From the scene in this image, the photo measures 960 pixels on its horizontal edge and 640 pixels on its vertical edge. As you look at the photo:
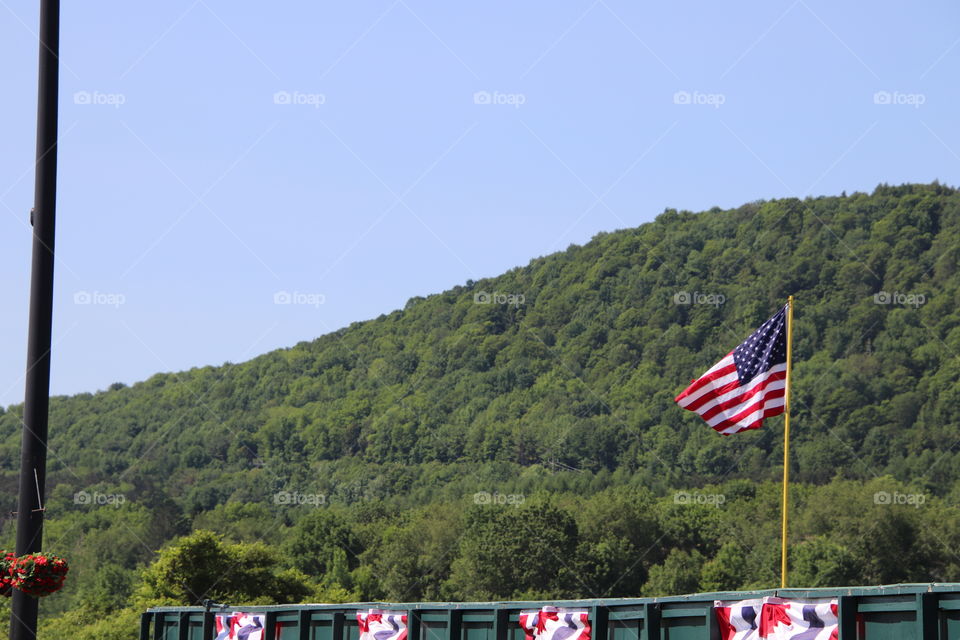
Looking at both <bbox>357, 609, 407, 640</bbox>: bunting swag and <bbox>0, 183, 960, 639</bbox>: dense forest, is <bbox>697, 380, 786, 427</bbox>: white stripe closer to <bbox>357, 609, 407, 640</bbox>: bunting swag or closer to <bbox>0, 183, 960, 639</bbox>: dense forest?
<bbox>357, 609, 407, 640</bbox>: bunting swag

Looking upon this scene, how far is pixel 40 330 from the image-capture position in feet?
34.9

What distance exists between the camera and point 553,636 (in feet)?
44.6

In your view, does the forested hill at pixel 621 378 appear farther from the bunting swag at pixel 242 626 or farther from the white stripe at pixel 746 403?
the bunting swag at pixel 242 626

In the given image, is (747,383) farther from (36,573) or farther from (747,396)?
(36,573)

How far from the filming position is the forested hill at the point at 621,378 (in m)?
150

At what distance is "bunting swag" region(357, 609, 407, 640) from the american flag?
7812 mm

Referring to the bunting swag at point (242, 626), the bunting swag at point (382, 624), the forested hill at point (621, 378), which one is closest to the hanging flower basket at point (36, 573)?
the bunting swag at point (382, 624)

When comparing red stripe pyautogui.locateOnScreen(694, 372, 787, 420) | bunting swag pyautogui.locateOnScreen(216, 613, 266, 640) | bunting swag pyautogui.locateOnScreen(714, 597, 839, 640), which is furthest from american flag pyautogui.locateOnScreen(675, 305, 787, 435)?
bunting swag pyautogui.locateOnScreen(714, 597, 839, 640)

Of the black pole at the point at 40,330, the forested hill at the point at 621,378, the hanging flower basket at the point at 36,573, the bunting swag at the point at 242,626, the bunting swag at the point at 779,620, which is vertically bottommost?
the bunting swag at the point at 242,626

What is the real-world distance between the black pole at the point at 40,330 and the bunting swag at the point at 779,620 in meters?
6.09

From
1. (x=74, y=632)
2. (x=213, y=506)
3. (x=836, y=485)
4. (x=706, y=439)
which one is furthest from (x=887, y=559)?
(x=213, y=506)

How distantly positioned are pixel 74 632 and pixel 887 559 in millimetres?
66320

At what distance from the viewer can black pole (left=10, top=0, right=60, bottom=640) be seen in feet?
34.5

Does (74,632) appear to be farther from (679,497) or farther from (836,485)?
(836,485)
